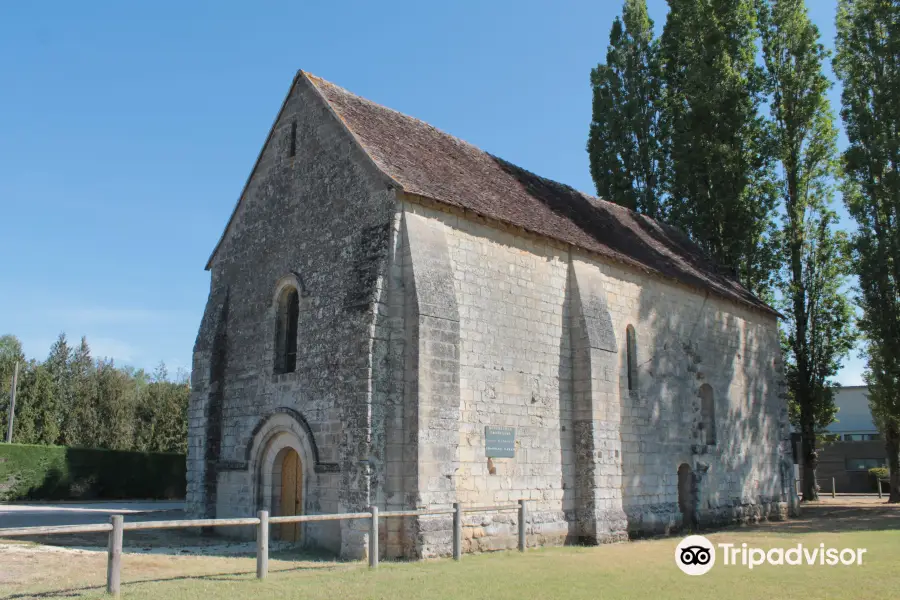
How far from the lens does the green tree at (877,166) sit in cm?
2239

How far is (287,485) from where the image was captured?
14.8 metres

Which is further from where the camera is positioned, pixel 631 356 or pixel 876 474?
pixel 876 474

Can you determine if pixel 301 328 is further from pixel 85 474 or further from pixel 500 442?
pixel 85 474

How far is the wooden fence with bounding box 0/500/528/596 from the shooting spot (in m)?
7.97

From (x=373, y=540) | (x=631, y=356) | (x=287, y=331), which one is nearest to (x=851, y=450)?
(x=631, y=356)

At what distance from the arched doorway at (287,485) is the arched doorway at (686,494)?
10.0m

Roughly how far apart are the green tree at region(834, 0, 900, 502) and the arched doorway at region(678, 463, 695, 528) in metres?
8.97

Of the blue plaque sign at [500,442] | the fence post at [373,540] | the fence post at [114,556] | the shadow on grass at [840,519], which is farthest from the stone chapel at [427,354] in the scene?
the fence post at [114,556]

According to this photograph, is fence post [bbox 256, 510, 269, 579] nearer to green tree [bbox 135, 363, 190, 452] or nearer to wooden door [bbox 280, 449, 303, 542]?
wooden door [bbox 280, 449, 303, 542]

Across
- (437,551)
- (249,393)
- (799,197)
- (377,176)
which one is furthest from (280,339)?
(799,197)

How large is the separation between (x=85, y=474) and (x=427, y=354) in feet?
70.8

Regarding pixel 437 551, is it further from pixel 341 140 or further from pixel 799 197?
pixel 799 197

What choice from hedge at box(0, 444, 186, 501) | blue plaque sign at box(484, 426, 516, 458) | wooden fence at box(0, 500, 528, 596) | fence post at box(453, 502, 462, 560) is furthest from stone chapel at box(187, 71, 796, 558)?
hedge at box(0, 444, 186, 501)

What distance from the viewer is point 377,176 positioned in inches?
545
